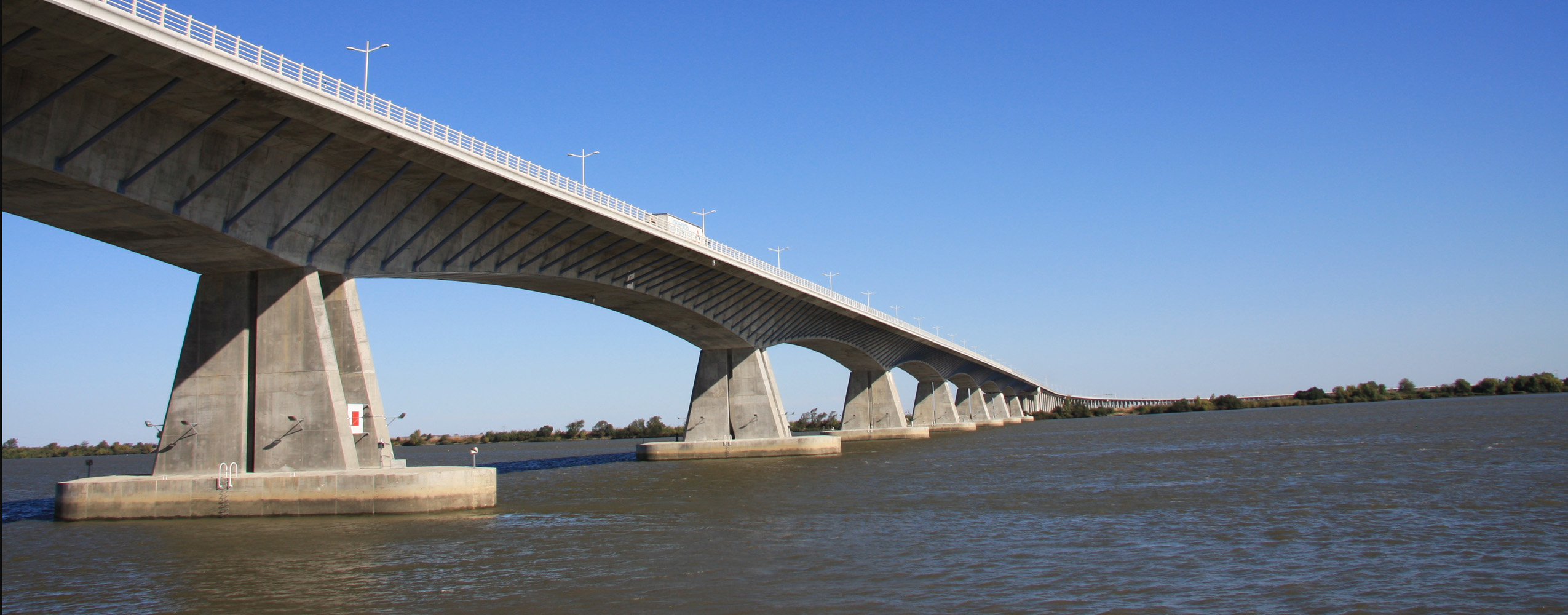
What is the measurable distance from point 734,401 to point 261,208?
3649 centimetres

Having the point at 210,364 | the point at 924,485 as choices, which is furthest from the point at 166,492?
the point at 924,485

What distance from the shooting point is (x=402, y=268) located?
108ft

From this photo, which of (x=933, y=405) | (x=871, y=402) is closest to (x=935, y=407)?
(x=933, y=405)

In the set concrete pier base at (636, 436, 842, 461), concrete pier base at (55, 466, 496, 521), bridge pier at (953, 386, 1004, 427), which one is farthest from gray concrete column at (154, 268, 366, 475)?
bridge pier at (953, 386, 1004, 427)

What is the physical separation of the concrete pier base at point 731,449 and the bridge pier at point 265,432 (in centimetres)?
2900

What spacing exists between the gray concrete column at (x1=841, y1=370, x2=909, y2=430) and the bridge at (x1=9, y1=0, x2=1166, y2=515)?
5080 centimetres

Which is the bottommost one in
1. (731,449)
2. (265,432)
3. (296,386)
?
(731,449)

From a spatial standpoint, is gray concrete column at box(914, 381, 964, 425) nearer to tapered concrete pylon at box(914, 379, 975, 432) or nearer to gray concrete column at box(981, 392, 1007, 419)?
tapered concrete pylon at box(914, 379, 975, 432)

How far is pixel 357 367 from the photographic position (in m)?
30.0

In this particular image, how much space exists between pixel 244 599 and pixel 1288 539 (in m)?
17.4

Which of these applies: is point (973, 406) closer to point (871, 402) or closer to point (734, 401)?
point (871, 402)

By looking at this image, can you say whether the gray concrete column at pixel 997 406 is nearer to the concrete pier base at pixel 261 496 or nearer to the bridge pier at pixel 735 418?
the bridge pier at pixel 735 418

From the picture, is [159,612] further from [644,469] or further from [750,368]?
[750,368]

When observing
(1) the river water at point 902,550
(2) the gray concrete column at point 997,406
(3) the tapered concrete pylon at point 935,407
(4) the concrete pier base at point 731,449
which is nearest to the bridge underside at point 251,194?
(1) the river water at point 902,550
